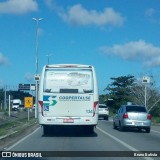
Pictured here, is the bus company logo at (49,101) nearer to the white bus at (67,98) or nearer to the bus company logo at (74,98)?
the white bus at (67,98)

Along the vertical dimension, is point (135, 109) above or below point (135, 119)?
above

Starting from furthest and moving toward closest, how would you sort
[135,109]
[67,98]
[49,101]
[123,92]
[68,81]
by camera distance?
[123,92], [135,109], [68,81], [67,98], [49,101]

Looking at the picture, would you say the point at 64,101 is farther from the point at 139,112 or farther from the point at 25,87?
the point at 25,87

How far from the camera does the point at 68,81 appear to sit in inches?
896

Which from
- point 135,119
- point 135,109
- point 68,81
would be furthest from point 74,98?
point 135,109

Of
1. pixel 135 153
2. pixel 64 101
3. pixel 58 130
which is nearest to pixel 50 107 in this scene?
pixel 64 101

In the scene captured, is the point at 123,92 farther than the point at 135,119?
Yes

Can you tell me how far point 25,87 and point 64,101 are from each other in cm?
4789

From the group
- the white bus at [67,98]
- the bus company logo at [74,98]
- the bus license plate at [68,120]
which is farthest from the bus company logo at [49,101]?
the bus license plate at [68,120]

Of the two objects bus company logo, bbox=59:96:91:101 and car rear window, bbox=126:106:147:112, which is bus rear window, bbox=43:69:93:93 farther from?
car rear window, bbox=126:106:147:112

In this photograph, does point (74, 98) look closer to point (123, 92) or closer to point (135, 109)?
point (135, 109)

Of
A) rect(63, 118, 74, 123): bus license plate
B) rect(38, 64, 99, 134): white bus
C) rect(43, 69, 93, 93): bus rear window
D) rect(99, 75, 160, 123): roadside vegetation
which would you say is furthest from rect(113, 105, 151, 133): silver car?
rect(99, 75, 160, 123): roadside vegetation

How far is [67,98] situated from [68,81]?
0.85 meters

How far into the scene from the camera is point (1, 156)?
47.2 feet
